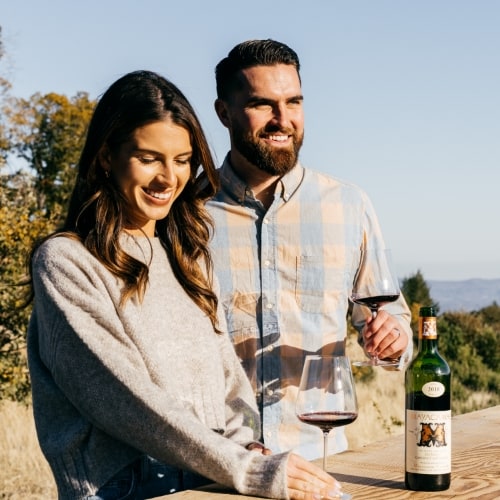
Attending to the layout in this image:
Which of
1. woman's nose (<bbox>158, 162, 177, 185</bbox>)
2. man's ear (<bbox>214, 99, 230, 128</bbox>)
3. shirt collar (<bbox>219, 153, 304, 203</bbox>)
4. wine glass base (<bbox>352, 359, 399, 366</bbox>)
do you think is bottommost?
wine glass base (<bbox>352, 359, 399, 366</bbox>)

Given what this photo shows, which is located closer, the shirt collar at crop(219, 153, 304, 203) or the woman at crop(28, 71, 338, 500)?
the woman at crop(28, 71, 338, 500)

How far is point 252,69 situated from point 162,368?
5.79ft

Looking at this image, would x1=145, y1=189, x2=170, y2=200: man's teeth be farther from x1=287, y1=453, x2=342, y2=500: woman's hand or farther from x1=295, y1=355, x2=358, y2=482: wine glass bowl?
x1=287, y1=453, x2=342, y2=500: woman's hand

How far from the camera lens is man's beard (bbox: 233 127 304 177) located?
12.6 ft

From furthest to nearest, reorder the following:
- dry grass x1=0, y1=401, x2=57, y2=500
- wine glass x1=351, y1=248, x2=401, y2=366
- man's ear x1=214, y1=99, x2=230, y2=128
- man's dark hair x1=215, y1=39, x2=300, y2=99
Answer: dry grass x1=0, y1=401, x2=57, y2=500 → man's ear x1=214, y1=99, x2=230, y2=128 → man's dark hair x1=215, y1=39, x2=300, y2=99 → wine glass x1=351, y1=248, x2=401, y2=366

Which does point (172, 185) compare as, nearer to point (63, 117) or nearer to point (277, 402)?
point (277, 402)

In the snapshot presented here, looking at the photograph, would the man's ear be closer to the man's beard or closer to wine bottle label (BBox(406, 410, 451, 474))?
the man's beard

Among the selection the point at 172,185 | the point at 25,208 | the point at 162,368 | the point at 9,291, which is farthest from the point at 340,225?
the point at 25,208

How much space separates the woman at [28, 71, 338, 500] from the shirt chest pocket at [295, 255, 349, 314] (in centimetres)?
79

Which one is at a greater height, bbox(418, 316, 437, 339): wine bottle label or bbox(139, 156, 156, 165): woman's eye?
bbox(139, 156, 156, 165): woman's eye

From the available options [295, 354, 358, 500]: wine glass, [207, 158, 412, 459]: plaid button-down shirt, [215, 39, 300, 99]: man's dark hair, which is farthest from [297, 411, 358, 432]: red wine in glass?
[215, 39, 300, 99]: man's dark hair

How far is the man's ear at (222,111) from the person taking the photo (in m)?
4.07

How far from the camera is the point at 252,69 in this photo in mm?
3904

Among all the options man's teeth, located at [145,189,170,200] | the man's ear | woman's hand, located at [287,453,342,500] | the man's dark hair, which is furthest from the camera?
the man's ear
